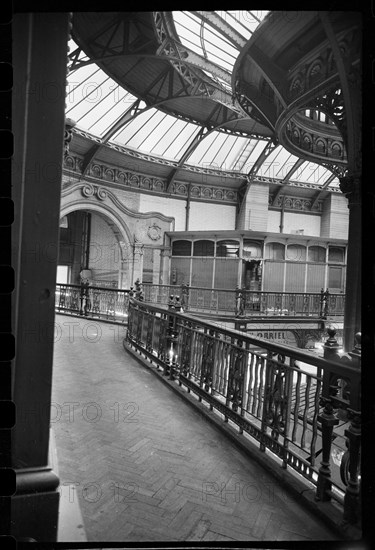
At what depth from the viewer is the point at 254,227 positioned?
18.9 metres

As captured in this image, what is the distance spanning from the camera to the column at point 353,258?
4.90m

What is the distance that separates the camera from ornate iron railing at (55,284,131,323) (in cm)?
1211

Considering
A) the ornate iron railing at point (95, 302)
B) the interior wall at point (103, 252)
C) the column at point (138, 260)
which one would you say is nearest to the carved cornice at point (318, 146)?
the ornate iron railing at point (95, 302)

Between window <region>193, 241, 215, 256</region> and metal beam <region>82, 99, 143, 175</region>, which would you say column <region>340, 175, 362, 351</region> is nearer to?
metal beam <region>82, 99, 143, 175</region>

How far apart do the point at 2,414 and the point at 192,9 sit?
7.08 ft

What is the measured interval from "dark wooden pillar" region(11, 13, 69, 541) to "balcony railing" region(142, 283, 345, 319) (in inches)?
452

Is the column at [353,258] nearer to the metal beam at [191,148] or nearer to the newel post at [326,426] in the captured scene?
the newel post at [326,426]

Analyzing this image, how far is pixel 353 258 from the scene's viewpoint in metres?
5.23

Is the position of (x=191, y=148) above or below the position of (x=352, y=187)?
above

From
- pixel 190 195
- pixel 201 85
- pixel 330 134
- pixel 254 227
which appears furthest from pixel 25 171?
pixel 254 227

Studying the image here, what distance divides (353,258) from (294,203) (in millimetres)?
15831

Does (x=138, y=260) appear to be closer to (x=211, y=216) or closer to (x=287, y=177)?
(x=211, y=216)

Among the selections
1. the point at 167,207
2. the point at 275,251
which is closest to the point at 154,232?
the point at 167,207

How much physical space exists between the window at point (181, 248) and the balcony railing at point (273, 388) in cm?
1027
